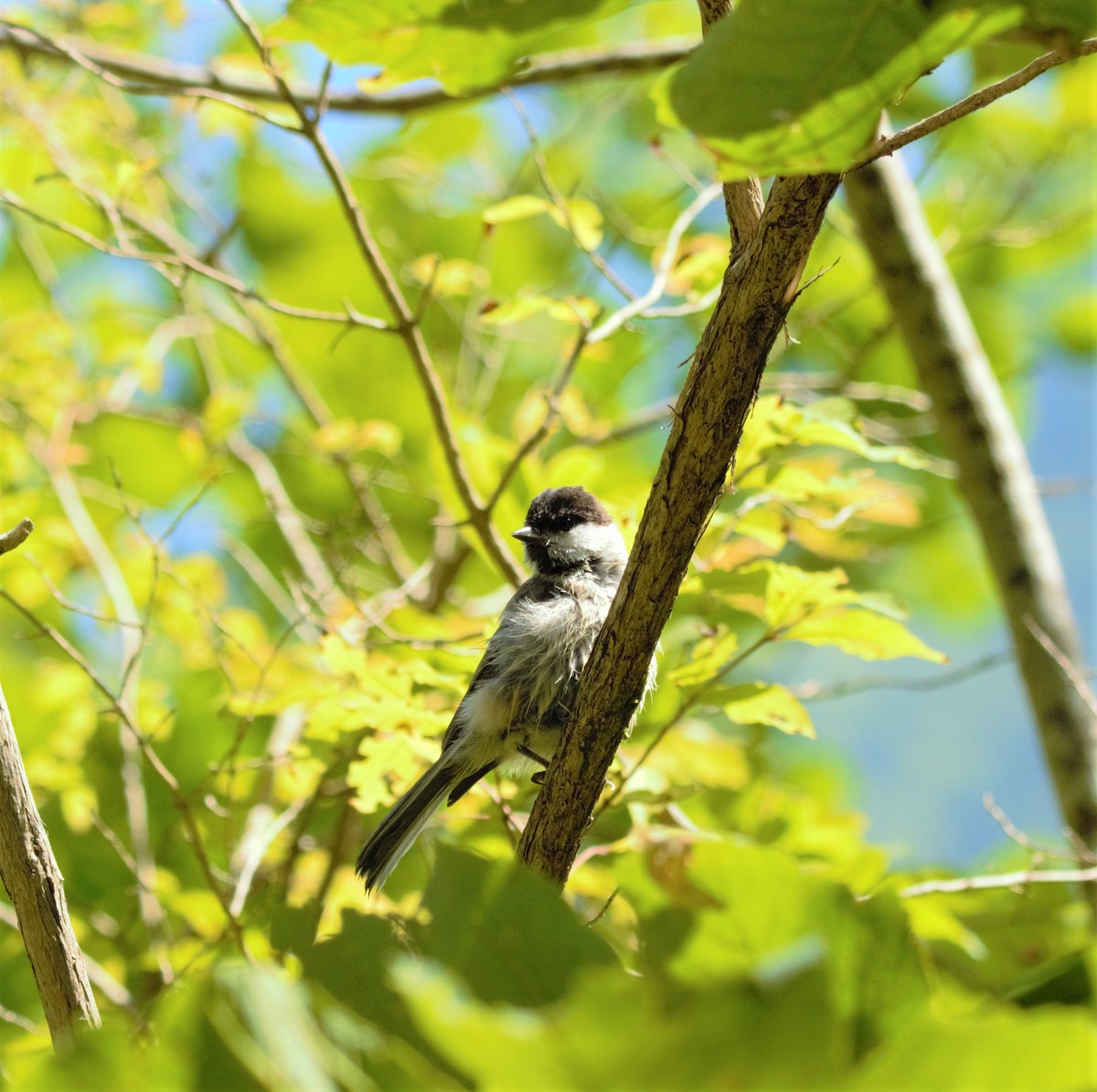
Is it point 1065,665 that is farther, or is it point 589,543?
point 589,543

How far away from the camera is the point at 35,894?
1.55m

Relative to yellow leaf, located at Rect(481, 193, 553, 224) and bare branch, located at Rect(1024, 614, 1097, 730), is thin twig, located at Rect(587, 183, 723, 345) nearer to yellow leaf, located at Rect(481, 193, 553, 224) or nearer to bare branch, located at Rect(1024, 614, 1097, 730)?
yellow leaf, located at Rect(481, 193, 553, 224)

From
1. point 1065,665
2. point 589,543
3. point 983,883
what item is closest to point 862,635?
point 983,883

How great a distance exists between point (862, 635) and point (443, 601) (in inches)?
81.9

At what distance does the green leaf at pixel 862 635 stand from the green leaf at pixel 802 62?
58.2 inches

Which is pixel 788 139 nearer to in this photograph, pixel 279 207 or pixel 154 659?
pixel 154 659

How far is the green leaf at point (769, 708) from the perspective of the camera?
7.37ft

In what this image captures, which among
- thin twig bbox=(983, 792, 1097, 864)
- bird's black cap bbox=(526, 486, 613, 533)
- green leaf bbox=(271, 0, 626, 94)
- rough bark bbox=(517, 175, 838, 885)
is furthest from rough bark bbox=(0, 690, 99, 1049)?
bird's black cap bbox=(526, 486, 613, 533)

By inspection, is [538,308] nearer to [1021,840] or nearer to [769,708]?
[769,708]

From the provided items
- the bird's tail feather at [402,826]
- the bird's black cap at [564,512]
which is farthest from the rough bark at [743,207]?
the bird's black cap at [564,512]

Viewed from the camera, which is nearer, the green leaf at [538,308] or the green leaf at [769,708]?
the green leaf at [769,708]

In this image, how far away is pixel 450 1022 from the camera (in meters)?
0.59

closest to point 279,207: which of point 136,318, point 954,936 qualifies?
point 136,318

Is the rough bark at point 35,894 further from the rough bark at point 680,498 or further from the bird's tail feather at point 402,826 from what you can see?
the bird's tail feather at point 402,826
